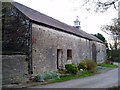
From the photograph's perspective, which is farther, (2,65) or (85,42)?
(85,42)

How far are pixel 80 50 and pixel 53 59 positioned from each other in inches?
455

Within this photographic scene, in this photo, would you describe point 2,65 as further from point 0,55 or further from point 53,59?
point 53,59

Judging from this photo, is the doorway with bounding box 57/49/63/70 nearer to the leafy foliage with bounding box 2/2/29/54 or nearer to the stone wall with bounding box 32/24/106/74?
the stone wall with bounding box 32/24/106/74

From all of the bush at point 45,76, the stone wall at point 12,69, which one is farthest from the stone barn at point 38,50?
the bush at point 45,76

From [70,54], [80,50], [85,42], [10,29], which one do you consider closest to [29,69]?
[10,29]

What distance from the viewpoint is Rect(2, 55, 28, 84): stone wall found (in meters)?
19.5

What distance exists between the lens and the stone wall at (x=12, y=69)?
19.5m

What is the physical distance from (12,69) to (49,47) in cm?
657

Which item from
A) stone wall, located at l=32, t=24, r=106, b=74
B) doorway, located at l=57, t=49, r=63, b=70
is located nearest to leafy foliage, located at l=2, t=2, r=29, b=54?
stone wall, located at l=32, t=24, r=106, b=74

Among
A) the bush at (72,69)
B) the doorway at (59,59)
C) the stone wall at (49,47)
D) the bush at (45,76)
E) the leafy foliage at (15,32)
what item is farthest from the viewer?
the doorway at (59,59)

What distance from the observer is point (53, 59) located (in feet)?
86.9

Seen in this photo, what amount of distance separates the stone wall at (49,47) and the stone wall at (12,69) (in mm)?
2070

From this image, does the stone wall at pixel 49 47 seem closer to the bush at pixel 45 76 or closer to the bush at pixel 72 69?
the bush at pixel 45 76

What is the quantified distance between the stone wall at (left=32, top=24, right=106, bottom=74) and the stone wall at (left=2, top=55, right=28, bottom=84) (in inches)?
81.5
